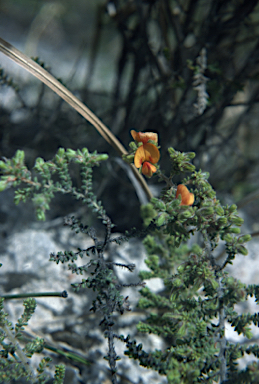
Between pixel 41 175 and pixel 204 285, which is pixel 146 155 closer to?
pixel 41 175

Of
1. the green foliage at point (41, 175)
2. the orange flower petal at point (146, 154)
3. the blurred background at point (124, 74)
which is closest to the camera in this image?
the green foliage at point (41, 175)

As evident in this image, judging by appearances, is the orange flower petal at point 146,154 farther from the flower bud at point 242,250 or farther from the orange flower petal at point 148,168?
the flower bud at point 242,250

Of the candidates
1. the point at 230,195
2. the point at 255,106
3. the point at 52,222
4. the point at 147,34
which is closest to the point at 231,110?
the point at 255,106

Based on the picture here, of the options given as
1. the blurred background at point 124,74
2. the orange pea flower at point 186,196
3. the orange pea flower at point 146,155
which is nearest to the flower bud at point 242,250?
the orange pea flower at point 186,196

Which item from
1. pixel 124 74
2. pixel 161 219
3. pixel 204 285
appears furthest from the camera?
pixel 124 74

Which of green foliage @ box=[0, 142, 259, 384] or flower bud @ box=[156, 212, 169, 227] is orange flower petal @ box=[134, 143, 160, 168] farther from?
flower bud @ box=[156, 212, 169, 227]

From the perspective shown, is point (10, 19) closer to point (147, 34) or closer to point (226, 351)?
point (147, 34)

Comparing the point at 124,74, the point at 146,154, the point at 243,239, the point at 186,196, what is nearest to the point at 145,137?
the point at 146,154

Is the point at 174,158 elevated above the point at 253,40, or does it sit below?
below
